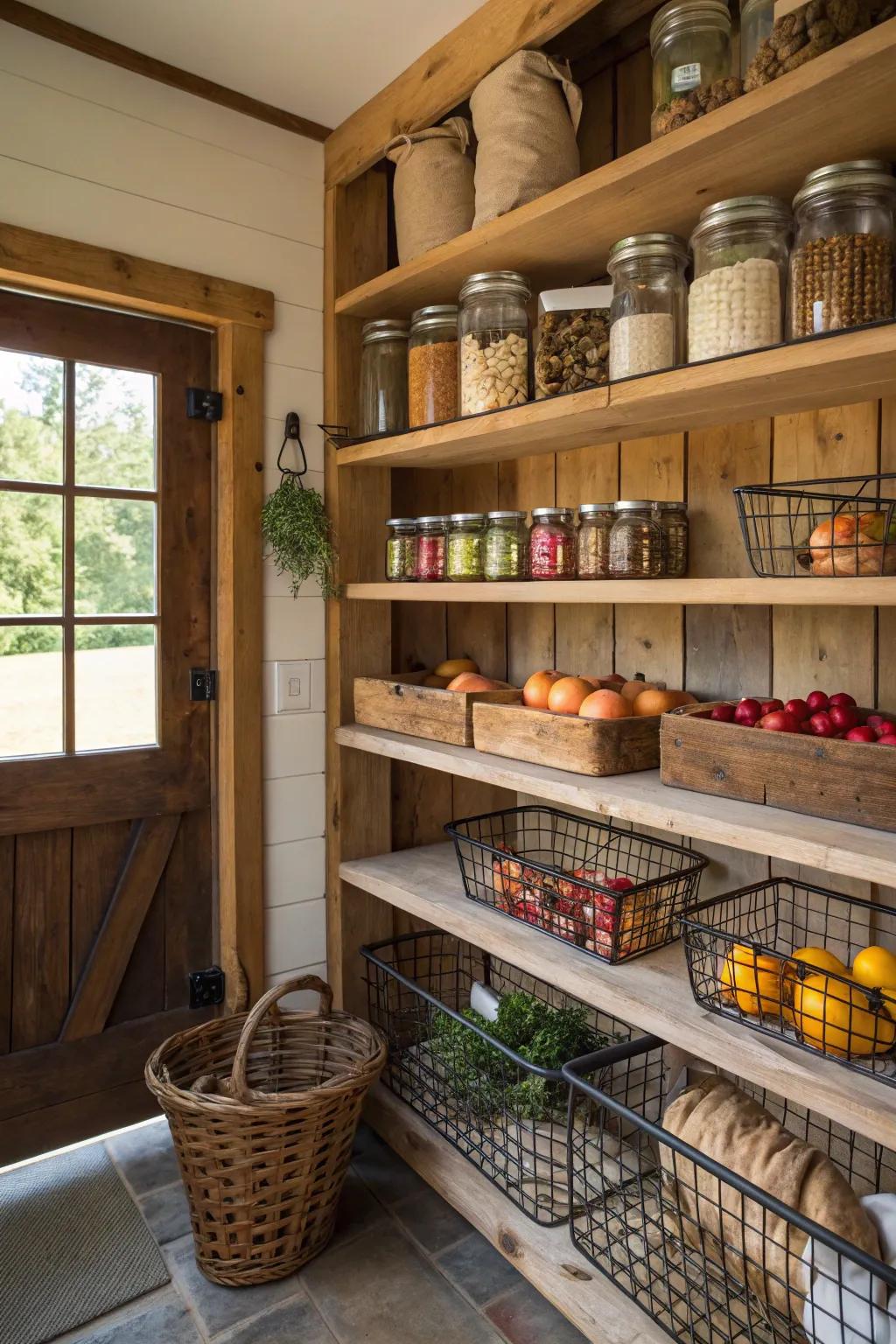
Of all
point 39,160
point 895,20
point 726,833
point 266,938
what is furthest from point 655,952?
point 39,160

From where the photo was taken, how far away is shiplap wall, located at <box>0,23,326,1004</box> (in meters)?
1.93

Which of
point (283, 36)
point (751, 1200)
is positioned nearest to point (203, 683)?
point (283, 36)

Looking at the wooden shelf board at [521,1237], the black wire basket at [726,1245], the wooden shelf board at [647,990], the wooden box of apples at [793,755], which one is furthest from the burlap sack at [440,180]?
the wooden shelf board at [521,1237]

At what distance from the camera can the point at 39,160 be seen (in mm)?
1929

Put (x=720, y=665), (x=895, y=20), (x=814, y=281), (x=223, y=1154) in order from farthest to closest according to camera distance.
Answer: (x=720, y=665)
(x=223, y=1154)
(x=814, y=281)
(x=895, y=20)

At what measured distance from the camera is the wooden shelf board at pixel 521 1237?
4.83 ft

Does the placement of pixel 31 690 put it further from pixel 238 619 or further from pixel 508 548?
pixel 508 548

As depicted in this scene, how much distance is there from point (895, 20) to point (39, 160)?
65.7 inches

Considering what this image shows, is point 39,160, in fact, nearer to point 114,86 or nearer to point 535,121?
point 114,86

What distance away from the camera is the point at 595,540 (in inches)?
69.5

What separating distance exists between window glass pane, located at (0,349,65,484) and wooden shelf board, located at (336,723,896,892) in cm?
106

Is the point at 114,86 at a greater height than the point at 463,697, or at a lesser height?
greater

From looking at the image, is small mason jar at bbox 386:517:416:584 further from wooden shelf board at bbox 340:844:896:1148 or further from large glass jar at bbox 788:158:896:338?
large glass jar at bbox 788:158:896:338

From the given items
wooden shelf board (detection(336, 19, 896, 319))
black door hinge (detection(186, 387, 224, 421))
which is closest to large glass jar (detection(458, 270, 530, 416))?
wooden shelf board (detection(336, 19, 896, 319))
